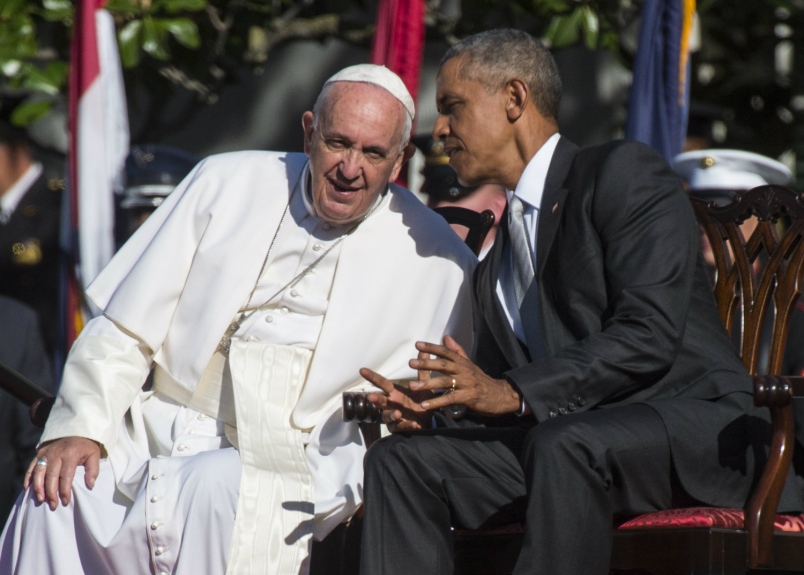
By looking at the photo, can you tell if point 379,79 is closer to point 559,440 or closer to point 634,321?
point 634,321

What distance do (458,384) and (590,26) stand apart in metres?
3.49

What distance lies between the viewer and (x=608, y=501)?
3344mm

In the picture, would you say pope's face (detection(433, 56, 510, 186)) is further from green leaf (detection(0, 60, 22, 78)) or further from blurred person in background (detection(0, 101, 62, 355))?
blurred person in background (detection(0, 101, 62, 355))

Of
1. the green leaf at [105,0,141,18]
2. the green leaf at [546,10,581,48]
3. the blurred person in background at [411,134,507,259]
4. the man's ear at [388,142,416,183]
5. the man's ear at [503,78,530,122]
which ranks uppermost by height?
the green leaf at [105,0,141,18]

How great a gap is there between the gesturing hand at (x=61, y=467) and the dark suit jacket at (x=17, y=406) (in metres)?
1.86

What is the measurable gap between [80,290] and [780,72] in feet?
14.9

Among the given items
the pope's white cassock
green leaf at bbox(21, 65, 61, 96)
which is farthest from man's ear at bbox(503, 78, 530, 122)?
green leaf at bbox(21, 65, 61, 96)

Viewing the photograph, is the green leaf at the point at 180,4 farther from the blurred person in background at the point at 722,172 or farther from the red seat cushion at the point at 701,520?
the red seat cushion at the point at 701,520

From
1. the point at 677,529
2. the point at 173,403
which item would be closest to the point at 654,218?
the point at 677,529

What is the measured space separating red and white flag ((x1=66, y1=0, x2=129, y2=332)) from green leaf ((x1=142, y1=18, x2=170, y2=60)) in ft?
0.54

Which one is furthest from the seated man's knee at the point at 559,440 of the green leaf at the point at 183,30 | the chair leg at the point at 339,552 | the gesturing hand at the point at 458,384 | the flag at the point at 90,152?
the green leaf at the point at 183,30

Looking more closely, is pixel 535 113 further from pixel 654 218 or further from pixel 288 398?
pixel 288 398

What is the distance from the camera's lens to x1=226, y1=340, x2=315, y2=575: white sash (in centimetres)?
375

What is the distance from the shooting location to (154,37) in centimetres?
606
